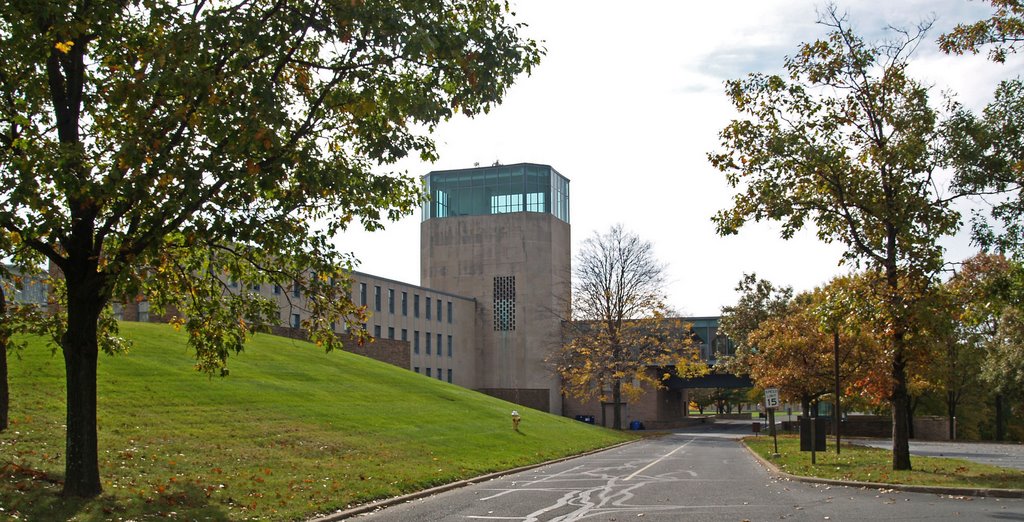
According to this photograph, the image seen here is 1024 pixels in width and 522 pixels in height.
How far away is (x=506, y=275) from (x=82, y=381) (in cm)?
6314

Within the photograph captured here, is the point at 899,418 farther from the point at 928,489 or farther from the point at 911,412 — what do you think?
the point at 911,412

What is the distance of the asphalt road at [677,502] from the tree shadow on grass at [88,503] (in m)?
2.84

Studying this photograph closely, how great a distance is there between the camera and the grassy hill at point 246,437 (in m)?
14.3

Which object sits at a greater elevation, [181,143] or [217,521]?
A: [181,143]

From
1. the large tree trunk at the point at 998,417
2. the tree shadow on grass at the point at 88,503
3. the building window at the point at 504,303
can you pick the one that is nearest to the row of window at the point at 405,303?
the building window at the point at 504,303

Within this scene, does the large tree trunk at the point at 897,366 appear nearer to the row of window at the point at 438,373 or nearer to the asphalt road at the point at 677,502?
the asphalt road at the point at 677,502

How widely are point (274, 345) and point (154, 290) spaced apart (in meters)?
26.9

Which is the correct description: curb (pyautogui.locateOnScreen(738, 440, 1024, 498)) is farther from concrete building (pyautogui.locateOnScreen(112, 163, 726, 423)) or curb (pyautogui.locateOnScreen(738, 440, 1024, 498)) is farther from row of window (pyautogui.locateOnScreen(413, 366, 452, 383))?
concrete building (pyautogui.locateOnScreen(112, 163, 726, 423))

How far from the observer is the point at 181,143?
1279cm

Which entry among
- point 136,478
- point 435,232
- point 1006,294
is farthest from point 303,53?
point 435,232

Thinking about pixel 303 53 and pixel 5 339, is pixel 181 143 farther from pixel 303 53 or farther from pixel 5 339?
pixel 5 339

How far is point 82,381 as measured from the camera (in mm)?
13281

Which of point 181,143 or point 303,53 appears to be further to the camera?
point 303,53

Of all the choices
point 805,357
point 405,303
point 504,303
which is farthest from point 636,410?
point 805,357
